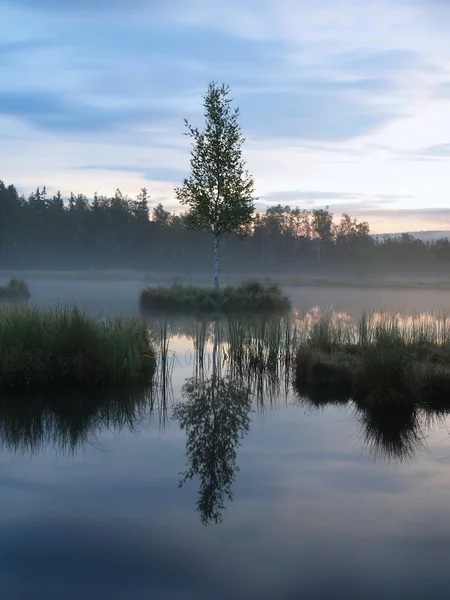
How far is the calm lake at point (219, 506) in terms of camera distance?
3996 mm

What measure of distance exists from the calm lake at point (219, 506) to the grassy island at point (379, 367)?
0.88m

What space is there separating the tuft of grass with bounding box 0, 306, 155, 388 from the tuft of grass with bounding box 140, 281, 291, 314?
15407 millimetres

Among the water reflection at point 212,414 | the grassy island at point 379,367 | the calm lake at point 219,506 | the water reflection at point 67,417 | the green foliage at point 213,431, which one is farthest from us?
the grassy island at point 379,367

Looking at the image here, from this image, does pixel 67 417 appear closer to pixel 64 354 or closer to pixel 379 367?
pixel 64 354

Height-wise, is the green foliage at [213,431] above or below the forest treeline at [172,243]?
below

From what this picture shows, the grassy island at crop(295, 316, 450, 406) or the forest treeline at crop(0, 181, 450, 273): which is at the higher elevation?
the forest treeline at crop(0, 181, 450, 273)

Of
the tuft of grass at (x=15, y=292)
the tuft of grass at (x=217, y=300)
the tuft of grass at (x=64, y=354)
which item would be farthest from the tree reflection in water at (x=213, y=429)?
the tuft of grass at (x=15, y=292)

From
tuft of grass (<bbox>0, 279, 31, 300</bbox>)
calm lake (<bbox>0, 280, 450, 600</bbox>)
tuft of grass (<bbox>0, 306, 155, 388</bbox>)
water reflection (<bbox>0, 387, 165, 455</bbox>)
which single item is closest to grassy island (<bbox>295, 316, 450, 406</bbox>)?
calm lake (<bbox>0, 280, 450, 600</bbox>)

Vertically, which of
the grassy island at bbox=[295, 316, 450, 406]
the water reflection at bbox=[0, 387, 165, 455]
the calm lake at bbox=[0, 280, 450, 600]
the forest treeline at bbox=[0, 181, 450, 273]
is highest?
the forest treeline at bbox=[0, 181, 450, 273]

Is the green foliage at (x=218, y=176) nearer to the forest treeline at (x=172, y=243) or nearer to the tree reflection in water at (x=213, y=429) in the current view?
the tree reflection in water at (x=213, y=429)

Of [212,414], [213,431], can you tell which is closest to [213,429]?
[213,431]

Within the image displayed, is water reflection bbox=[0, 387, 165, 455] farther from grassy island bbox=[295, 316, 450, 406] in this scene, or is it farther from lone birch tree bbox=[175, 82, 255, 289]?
lone birch tree bbox=[175, 82, 255, 289]

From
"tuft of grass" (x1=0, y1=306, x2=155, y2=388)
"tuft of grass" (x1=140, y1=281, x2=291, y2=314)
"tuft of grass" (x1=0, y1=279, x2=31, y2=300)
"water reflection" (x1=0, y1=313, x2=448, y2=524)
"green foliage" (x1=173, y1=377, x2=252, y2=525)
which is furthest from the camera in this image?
"tuft of grass" (x1=0, y1=279, x2=31, y2=300)

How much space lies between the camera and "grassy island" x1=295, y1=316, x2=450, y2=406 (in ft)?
28.7
